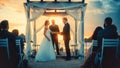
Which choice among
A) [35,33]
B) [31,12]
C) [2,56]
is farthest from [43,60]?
[2,56]

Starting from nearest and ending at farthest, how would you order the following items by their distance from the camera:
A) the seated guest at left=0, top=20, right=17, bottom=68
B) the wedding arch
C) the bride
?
the seated guest at left=0, top=20, right=17, bottom=68
the bride
the wedding arch

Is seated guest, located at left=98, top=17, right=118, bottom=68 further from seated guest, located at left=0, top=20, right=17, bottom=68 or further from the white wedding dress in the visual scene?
the white wedding dress

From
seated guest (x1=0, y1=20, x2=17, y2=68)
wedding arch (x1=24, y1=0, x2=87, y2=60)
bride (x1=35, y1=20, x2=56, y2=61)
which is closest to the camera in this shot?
seated guest (x1=0, y1=20, x2=17, y2=68)

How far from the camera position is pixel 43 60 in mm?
16688

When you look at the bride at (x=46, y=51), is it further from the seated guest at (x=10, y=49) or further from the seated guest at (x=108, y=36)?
the seated guest at (x=108, y=36)

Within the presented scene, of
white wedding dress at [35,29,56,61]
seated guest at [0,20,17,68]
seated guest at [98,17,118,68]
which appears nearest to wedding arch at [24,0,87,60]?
white wedding dress at [35,29,56,61]

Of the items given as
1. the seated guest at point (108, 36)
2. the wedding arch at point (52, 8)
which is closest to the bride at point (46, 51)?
the wedding arch at point (52, 8)

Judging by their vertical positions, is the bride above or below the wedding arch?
below

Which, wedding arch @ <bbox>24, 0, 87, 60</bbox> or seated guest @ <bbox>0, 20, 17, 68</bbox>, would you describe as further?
wedding arch @ <bbox>24, 0, 87, 60</bbox>

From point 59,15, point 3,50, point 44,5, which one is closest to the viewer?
point 3,50

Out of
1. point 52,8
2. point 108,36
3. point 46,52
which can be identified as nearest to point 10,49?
point 108,36

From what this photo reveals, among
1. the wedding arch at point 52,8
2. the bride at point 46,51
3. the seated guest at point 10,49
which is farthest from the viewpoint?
the wedding arch at point 52,8

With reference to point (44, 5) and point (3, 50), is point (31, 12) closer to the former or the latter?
point (44, 5)

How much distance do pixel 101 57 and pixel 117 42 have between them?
0.58m
